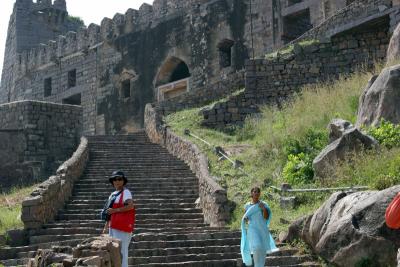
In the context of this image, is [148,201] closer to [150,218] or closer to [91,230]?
[150,218]

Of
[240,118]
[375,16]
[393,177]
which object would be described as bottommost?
[393,177]

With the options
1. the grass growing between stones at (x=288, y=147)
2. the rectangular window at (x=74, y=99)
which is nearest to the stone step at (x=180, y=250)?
the grass growing between stones at (x=288, y=147)

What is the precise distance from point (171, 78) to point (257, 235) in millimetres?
19564

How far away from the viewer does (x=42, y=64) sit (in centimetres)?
3244

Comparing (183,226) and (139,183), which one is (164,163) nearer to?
(139,183)

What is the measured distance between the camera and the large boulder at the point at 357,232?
7.49 metres

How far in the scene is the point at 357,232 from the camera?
25.2 feet

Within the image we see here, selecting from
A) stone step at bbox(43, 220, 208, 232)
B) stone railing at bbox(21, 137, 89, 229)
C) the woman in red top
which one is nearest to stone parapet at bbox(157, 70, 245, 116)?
stone railing at bbox(21, 137, 89, 229)

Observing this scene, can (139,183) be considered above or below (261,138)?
below

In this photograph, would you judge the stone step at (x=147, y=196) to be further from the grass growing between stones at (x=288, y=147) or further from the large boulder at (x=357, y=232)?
the large boulder at (x=357, y=232)

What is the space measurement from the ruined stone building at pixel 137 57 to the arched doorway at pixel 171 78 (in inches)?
1.6

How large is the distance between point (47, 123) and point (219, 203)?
10.2 metres

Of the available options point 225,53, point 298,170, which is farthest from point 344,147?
point 225,53

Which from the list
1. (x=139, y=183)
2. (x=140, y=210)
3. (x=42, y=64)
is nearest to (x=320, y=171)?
(x=140, y=210)
